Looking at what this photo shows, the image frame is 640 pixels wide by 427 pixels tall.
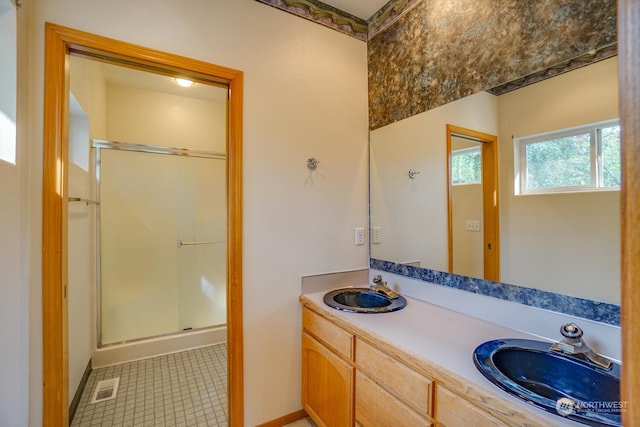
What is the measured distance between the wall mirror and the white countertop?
0.81 feet

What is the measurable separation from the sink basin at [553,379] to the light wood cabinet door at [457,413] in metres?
0.10

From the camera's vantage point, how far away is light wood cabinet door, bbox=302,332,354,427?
55.1 inches

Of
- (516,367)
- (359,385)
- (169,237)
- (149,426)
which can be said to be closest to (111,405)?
(149,426)

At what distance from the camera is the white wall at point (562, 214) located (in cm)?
103

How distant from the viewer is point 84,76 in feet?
6.68

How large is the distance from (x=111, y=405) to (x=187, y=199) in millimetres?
1853

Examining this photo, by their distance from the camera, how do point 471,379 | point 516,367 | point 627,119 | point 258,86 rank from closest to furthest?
point 627,119
point 471,379
point 516,367
point 258,86

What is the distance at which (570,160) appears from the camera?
1138mm

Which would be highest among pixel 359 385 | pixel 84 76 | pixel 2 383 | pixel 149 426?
pixel 84 76

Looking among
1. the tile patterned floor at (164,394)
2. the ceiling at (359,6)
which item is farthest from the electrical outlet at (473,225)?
the tile patterned floor at (164,394)

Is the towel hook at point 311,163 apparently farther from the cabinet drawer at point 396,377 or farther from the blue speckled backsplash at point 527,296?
the cabinet drawer at point 396,377

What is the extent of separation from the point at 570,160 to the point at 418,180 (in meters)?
0.75

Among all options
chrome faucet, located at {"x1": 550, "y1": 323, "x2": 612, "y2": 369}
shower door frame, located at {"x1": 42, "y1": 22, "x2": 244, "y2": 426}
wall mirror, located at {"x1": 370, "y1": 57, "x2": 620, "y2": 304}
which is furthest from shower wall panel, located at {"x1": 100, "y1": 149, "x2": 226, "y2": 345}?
chrome faucet, located at {"x1": 550, "y1": 323, "x2": 612, "y2": 369}

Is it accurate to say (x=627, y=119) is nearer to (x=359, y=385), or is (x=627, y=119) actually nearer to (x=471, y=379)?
(x=471, y=379)
